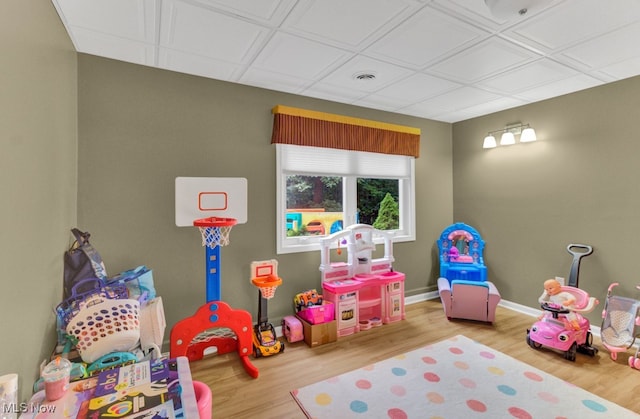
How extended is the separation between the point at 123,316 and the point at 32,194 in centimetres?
73

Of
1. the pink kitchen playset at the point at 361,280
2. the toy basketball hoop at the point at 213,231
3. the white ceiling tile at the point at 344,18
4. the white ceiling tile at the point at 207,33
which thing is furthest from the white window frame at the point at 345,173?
the white ceiling tile at the point at 344,18

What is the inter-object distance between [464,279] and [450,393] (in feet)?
5.90

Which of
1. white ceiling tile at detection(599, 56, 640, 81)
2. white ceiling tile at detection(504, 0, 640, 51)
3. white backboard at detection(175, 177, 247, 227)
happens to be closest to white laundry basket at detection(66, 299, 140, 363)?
white backboard at detection(175, 177, 247, 227)

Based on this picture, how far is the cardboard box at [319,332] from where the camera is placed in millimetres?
2785

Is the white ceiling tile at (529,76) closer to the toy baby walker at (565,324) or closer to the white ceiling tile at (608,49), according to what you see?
the white ceiling tile at (608,49)

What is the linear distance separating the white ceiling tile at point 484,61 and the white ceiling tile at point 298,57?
2.86 ft

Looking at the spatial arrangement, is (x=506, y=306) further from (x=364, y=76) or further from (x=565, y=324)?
(x=364, y=76)

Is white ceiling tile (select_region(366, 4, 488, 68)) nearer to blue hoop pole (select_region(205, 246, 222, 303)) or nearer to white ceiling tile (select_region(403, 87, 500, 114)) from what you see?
white ceiling tile (select_region(403, 87, 500, 114))

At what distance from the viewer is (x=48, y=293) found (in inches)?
64.1

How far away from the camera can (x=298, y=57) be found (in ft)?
7.63

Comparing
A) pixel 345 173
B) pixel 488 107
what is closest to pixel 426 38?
pixel 345 173

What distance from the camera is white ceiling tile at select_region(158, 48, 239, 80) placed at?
7.48 ft

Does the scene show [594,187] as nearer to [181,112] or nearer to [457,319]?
[457,319]

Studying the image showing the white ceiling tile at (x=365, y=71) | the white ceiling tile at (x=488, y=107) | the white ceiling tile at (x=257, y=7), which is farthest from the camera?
the white ceiling tile at (x=488, y=107)
